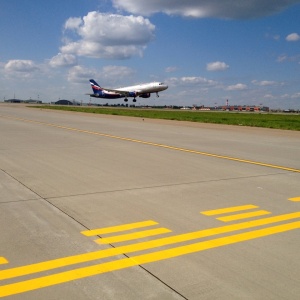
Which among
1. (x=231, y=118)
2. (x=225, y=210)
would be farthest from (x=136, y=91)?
(x=225, y=210)

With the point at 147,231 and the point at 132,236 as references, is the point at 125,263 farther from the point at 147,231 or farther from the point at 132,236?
the point at 147,231

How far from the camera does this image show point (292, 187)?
28.0 feet

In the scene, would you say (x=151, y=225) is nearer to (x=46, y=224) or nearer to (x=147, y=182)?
(x=46, y=224)

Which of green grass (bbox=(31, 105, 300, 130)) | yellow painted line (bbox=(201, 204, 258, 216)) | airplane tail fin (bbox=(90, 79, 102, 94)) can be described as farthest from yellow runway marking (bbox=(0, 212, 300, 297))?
airplane tail fin (bbox=(90, 79, 102, 94))

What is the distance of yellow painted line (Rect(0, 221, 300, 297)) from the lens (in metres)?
3.74

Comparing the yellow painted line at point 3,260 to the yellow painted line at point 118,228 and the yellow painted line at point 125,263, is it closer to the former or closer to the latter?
the yellow painted line at point 125,263

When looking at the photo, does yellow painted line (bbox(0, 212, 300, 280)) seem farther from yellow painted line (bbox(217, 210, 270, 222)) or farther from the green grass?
the green grass

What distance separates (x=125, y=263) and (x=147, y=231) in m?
1.11

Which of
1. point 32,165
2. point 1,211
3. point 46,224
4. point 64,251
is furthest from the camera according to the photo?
point 32,165

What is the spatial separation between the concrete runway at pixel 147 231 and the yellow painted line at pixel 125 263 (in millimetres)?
11

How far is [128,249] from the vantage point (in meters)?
4.71

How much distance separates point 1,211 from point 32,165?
14.2ft

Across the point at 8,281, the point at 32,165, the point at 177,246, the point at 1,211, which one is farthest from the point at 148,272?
the point at 32,165

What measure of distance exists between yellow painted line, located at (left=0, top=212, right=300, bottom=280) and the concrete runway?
0.01 m
